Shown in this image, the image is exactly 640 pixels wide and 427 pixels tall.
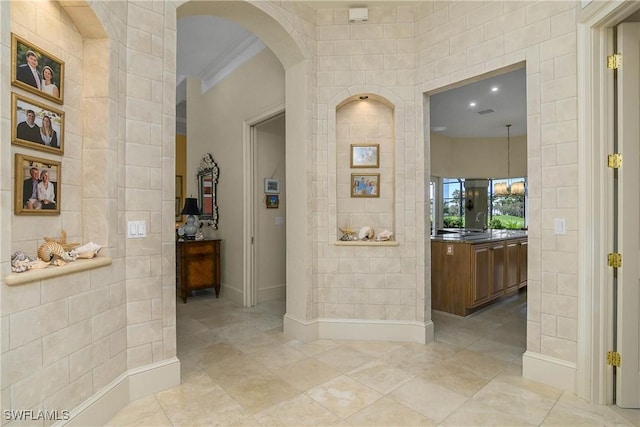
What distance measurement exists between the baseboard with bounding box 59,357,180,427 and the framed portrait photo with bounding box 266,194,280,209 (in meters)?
2.63

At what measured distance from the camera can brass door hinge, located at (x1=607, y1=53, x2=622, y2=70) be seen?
2125 mm

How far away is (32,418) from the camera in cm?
151

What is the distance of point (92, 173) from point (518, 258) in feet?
17.1

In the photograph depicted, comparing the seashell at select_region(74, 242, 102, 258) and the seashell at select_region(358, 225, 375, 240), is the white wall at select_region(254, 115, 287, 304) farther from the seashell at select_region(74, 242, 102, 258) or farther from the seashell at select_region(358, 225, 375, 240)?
the seashell at select_region(74, 242, 102, 258)

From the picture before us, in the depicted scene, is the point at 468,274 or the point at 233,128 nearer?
the point at 468,274

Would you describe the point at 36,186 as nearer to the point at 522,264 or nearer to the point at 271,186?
the point at 271,186

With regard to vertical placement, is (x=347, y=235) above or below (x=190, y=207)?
below

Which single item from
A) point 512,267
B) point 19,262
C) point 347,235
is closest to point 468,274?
point 512,267

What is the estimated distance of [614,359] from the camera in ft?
7.05

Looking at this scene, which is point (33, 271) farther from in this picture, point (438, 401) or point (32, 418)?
point (438, 401)

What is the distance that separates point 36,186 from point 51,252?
35 cm

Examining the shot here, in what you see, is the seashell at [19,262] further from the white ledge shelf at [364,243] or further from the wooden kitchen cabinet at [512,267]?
the wooden kitchen cabinet at [512,267]

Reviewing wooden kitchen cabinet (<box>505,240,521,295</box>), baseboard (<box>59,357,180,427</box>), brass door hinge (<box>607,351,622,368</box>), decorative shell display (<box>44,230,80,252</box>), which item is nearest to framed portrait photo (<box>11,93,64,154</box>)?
decorative shell display (<box>44,230,80,252</box>)

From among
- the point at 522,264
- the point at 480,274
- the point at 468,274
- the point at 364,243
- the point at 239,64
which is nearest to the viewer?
the point at 364,243
